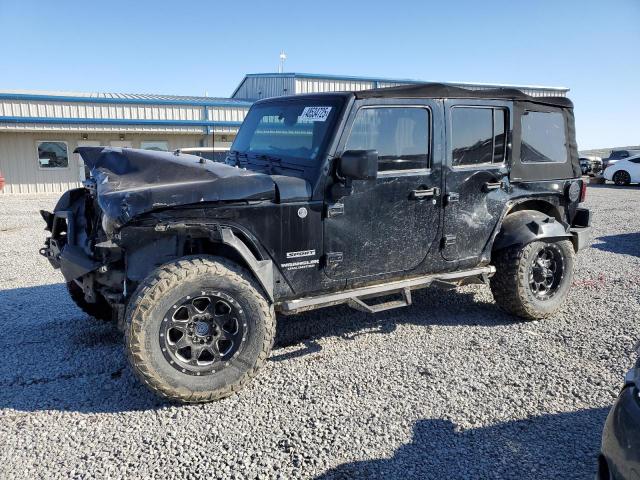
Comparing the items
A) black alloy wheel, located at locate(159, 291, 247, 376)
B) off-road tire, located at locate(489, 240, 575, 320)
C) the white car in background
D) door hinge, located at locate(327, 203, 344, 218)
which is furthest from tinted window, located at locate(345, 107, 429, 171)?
the white car in background

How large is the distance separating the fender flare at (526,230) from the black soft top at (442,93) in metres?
1.10

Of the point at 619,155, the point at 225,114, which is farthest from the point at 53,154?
the point at 619,155

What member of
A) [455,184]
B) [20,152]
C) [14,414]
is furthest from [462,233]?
[20,152]

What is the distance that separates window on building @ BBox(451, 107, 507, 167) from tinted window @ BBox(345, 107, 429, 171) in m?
0.34

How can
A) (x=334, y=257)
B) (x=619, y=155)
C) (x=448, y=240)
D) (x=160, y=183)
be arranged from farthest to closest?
(x=619, y=155), (x=448, y=240), (x=334, y=257), (x=160, y=183)

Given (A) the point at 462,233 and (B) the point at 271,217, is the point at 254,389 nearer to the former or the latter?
(B) the point at 271,217

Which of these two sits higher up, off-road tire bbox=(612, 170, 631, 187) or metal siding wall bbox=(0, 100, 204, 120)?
metal siding wall bbox=(0, 100, 204, 120)

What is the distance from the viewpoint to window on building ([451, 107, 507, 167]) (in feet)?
14.2

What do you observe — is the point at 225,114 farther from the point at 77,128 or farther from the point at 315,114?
the point at 315,114

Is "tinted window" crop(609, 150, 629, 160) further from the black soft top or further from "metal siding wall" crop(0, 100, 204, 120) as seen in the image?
the black soft top

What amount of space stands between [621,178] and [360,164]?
23.3 meters

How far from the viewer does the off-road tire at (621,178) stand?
2231cm

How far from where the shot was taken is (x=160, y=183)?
3.43 metres

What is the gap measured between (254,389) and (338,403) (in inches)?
24.1
